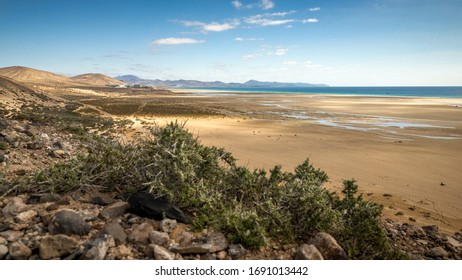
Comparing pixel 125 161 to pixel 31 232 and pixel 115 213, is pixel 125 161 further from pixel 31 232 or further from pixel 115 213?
pixel 31 232

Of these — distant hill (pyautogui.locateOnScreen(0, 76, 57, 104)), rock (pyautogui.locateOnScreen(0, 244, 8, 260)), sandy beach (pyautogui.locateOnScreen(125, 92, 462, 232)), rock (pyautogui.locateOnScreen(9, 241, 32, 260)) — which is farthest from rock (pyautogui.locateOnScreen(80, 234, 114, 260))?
distant hill (pyautogui.locateOnScreen(0, 76, 57, 104))

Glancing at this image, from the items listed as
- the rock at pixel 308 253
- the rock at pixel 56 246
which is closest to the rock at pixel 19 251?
the rock at pixel 56 246

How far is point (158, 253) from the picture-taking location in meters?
3.38

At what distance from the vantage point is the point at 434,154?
1386 centimetres

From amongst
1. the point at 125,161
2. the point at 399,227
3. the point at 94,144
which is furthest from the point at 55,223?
the point at 399,227

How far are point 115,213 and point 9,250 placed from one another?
1238 millimetres

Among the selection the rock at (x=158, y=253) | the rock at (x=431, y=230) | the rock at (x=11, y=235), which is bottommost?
the rock at (x=431, y=230)

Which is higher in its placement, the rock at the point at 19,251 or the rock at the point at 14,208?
the rock at the point at 14,208

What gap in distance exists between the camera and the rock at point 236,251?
355 cm

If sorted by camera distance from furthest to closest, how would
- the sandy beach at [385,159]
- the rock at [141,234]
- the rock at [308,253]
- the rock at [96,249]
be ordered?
1. the sandy beach at [385,159]
2. the rock at [141,234]
3. the rock at [308,253]
4. the rock at [96,249]

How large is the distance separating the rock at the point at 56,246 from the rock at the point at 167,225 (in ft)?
3.32

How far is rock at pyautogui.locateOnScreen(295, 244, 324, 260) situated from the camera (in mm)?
3523

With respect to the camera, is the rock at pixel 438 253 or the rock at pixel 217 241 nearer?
the rock at pixel 217 241

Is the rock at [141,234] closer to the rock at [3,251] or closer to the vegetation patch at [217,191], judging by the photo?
the vegetation patch at [217,191]
